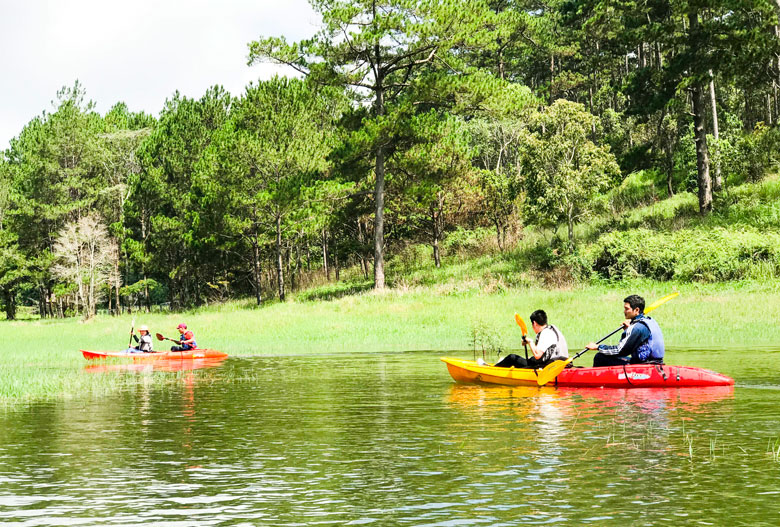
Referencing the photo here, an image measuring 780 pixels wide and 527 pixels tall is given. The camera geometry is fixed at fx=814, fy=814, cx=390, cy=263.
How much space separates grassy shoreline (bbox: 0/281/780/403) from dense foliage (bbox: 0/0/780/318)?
14.5 feet

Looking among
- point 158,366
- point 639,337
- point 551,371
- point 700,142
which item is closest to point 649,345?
point 639,337

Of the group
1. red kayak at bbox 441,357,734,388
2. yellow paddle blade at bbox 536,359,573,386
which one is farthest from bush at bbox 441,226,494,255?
yellow paddle blade at bbox 536,359,573,386

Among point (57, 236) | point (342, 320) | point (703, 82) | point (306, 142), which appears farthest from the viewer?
point (57, 236)

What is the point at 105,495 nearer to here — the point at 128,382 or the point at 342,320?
the point at 128,382

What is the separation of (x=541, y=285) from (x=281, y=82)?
21161 mm

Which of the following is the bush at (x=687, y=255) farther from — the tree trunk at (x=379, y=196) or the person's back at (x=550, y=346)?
the person's back at (x=550, y=346)

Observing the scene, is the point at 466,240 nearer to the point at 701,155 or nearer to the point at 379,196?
the point at 379,196

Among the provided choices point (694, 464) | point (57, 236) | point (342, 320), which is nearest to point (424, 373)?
point (694, 464)

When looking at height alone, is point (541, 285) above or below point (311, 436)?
above

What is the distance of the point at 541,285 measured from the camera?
131ft

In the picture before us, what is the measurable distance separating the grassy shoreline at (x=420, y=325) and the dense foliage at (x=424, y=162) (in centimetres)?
443

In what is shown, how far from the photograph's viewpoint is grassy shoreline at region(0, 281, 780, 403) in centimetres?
2598

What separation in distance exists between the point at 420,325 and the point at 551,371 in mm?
17227

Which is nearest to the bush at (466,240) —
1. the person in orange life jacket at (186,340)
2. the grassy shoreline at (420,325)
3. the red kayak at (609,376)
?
the grassy shoreline at (420,325)
